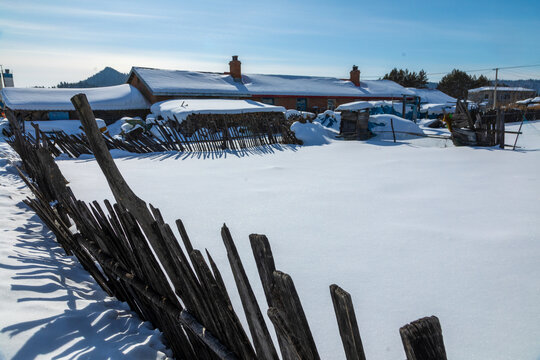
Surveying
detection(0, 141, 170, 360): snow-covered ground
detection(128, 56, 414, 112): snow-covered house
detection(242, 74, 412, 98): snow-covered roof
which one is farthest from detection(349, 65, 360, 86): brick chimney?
detection(0, 141, 170, 360): snow-covered ground

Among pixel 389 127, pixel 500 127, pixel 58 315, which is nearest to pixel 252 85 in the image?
pixel 389 127

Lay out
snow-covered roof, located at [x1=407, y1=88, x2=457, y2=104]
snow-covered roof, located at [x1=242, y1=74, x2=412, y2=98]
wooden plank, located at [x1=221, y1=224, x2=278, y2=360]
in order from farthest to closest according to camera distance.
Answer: snow-covered roof, located at [x1=407, y1=88, x2=457, y2=104], snow-covered roof, located at [x1=242, y1=74, x2=412, y2=98], wooden plank, located at [x1=221, y1=224, x2=278, y2=360]

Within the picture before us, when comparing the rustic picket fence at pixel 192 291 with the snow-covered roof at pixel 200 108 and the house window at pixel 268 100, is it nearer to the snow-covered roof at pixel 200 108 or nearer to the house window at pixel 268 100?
the snow-covered roof at pixel 200 108

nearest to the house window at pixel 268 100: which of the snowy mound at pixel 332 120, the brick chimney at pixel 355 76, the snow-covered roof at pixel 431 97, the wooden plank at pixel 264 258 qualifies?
the snowy mound at pixel 332 120

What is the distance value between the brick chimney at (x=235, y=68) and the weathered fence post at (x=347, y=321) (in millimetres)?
28829

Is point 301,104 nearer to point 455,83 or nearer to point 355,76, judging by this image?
point 355,76

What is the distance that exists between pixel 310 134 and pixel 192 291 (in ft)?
46.3

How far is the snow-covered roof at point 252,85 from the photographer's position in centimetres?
2384

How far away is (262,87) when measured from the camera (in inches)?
1096

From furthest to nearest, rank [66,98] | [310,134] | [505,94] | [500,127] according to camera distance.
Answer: [505,94] → [66,98] → [310,134] → [500,127]

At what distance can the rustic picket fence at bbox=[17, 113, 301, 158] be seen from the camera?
11414 millimetres

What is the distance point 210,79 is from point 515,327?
1072 inches

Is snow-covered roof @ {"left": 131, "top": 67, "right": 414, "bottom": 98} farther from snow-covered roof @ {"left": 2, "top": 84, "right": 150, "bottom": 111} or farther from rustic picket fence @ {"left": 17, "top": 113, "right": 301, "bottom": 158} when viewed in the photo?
rustic picket fence @ {"left": 17, "top": 113, "right": 301, "bottom": 158}

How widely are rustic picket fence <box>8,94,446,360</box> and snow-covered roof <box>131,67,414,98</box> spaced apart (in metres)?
22.1
